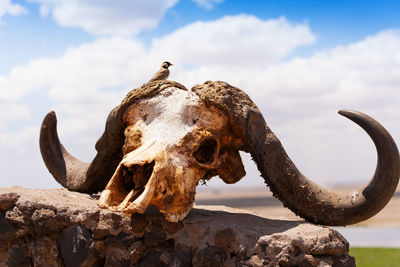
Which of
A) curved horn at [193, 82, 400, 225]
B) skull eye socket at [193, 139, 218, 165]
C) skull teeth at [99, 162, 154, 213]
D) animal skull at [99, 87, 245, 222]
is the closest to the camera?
skull teeth at [99, 162, 154, 213]

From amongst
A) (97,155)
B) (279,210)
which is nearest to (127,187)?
(97,155)

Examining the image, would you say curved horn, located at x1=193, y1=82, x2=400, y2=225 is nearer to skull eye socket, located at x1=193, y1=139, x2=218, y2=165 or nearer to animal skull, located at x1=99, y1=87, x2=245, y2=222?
animal skull, located at x1=99, y1=87, x2=245, y2=222

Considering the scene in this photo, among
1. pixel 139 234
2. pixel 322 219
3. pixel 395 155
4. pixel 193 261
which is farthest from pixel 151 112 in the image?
pixel 395 155

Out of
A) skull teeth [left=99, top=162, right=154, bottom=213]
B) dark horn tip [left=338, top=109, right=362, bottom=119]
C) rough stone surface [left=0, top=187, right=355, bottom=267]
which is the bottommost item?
rough stone surface [left=0, top=187, right=355, bottom=267]

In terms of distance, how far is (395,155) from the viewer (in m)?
4.37

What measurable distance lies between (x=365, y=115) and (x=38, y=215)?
314 cm

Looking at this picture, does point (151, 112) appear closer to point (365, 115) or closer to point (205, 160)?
point (205, 160)

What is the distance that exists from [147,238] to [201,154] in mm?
931

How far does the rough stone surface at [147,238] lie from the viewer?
13.7ft

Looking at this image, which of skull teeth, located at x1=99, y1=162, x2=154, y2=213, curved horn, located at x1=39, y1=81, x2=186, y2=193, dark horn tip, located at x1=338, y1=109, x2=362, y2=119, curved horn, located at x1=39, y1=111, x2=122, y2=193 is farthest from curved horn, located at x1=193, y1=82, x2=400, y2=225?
curved horn, located at x1=39, y1=111, x2=122, y2=193

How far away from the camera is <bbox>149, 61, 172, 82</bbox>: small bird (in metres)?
5.55

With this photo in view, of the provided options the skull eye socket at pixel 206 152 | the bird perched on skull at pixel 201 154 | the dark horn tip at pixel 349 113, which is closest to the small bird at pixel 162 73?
the bird perched on skull at pixel 201 154

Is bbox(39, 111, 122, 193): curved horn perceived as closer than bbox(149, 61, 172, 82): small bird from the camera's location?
No

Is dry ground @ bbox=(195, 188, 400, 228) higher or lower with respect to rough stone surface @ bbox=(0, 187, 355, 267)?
higher
